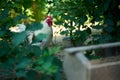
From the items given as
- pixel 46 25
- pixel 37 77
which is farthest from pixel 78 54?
pixel 46 25

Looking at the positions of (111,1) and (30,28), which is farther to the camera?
(111,1)

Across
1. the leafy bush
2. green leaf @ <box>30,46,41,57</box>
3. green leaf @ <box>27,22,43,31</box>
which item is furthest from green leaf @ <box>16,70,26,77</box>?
the leafy bush

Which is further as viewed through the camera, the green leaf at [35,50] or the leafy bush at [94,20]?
the leafy bush at [94,20]

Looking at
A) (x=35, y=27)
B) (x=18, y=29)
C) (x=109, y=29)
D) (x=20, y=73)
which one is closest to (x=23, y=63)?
(x=20, y=73)

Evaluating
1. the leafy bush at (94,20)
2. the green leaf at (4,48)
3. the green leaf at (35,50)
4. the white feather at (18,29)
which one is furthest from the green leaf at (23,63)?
the leafy bush at (94,20)

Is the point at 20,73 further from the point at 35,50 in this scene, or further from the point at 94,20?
the point at 94,20

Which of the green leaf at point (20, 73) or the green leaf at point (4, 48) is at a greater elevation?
the green leaf at point (4, 48)

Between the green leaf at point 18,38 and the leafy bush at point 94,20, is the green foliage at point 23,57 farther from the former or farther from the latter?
the leafy bush at point 94,20

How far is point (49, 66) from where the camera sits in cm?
205

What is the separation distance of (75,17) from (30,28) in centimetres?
109

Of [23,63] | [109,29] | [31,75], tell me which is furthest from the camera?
[109,29]

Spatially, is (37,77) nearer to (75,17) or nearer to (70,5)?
(75,17)

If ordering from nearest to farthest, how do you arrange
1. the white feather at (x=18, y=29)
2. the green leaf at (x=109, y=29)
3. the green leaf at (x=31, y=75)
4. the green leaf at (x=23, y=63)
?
the green leaf at (x=23, y=63) → the green leaf at (x=31, y=75) → the white feather at (x=18, y=29) → the green leaf at (x=109, y=29)

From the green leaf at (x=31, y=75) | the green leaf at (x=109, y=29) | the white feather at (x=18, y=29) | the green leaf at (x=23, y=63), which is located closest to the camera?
the green leaf at (x=23, y=63)
